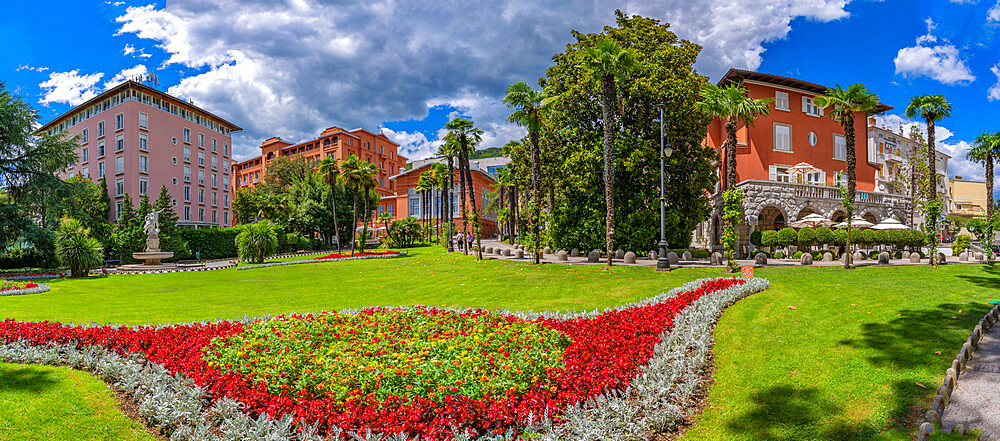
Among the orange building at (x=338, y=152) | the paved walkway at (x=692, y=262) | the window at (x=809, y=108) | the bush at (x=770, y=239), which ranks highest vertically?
the orange building at (x=338, y=152)

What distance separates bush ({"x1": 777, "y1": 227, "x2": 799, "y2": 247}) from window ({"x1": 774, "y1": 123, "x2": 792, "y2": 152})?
12.3 metres

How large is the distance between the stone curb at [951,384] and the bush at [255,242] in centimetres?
3845

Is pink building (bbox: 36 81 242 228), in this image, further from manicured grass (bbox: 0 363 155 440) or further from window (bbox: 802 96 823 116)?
window (bbox: 802 96 823 116)

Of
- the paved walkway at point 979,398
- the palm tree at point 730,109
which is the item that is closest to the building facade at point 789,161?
the palm tree at point 730,109

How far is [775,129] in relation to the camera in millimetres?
37906

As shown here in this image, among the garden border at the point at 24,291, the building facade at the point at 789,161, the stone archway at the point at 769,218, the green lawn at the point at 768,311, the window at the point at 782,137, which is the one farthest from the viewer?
the window at the point at 782,137

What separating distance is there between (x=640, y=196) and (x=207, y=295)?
22839 mm

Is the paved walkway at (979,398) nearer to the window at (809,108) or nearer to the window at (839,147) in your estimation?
the window at (809,108)

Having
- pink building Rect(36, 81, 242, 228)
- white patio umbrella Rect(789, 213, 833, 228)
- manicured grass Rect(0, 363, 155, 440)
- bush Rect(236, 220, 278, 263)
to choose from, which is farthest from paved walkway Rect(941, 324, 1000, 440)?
pink building Rect(36, 81, 242, 228)

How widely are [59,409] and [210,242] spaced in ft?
150

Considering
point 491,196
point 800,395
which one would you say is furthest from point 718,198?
point 491,196

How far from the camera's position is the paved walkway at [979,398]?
17.3ft

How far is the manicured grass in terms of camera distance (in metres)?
5.28

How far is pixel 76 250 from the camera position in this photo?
24766 mm
